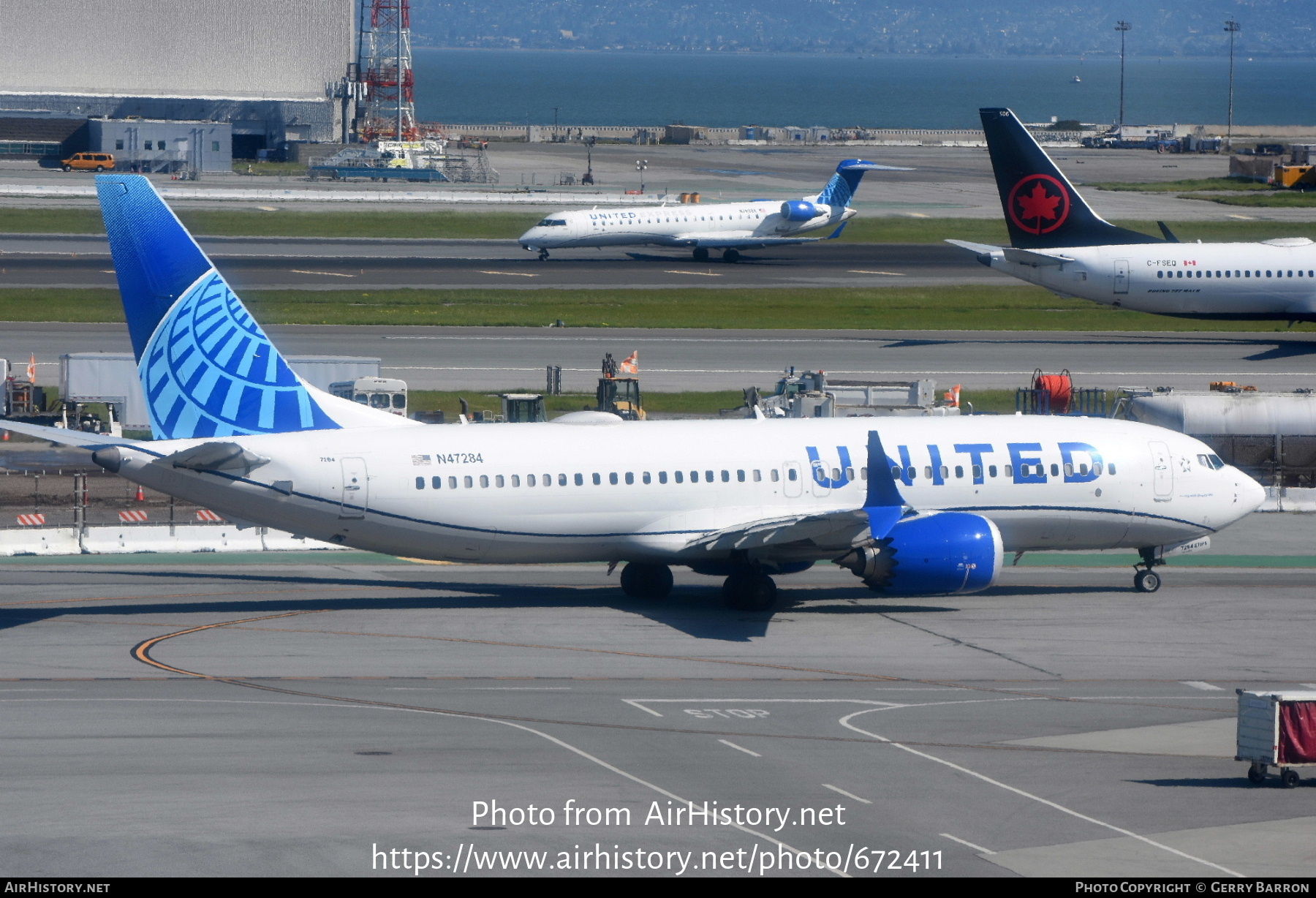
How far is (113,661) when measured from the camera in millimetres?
32375

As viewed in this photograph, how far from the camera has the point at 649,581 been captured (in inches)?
1558

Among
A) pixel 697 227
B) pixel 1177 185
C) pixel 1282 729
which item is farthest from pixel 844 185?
pixel 1282 729

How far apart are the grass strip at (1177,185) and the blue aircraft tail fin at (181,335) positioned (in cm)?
13655

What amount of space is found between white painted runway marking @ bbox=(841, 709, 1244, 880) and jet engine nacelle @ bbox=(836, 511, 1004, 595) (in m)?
6.85

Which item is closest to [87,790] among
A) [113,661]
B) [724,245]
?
[113,661]

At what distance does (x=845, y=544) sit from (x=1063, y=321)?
54.8 meters

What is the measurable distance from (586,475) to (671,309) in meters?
52.1

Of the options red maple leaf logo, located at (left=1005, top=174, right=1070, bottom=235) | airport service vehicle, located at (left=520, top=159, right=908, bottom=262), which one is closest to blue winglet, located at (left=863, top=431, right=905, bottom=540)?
red maple leaf logo, located at (left=1005, top=174, right=1070, bottom=235)

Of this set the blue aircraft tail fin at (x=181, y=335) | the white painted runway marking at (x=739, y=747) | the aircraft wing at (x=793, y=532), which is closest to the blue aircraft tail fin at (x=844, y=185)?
the aircraft wing at (x=793, y=532)

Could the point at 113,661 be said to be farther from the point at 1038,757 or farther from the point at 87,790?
the point at 1038,757

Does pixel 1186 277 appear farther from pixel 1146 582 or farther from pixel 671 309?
pixel 1146 582

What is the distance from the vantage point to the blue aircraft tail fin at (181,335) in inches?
1399

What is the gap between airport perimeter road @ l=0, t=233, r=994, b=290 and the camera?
9538 centimetres

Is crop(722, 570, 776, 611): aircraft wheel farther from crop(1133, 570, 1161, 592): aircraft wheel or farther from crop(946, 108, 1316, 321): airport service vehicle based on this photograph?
crop(946, 108, 1316, 321): airport service vehicle
